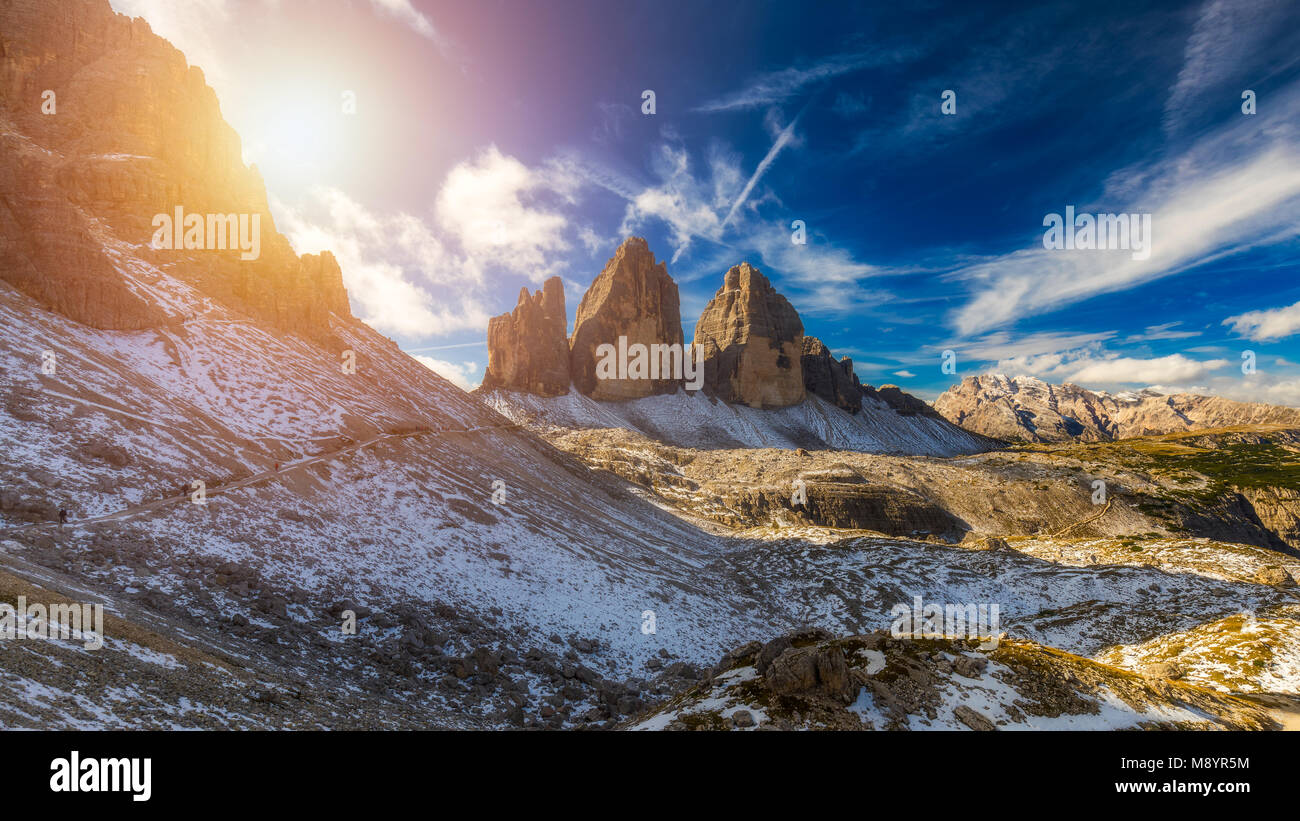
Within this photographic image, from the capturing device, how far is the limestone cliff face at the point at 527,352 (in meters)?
165

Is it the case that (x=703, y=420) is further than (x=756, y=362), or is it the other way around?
(x=756, y=362)

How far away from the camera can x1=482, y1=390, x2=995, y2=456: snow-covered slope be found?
15462 centimetres

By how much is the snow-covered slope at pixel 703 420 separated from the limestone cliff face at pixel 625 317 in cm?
603

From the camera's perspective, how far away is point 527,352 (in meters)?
167

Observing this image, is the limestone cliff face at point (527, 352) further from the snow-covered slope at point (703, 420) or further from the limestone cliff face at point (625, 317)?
the limestone cliff face at point (625, 317)

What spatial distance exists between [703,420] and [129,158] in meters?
139

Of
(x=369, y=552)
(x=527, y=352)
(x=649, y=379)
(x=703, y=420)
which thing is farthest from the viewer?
(x=649, y=379)

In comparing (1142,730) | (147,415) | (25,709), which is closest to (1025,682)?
(1142,730)

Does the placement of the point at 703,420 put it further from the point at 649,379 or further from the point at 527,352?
the point at 527,352

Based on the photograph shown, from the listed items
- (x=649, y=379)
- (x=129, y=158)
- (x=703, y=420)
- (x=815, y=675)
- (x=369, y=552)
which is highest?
(x=129, y=158)

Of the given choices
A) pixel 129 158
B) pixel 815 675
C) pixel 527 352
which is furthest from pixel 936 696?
pixel 527 352

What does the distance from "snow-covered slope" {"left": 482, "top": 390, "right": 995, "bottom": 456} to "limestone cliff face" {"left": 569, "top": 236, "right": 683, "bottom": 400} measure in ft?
19.8

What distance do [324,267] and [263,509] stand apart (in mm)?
52073
